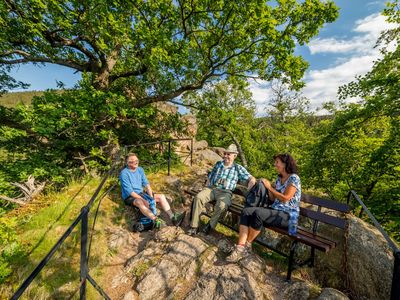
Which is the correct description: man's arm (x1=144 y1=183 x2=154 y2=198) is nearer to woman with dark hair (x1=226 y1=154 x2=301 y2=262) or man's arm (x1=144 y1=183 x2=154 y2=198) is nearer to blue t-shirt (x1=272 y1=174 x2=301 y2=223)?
woman with dark hair (x1=226 y1=154 x2=301 y2=262)

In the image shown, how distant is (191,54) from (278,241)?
7256 mm

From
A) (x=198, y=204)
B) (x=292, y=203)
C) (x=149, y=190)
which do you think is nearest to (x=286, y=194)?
(x=292, y=203)

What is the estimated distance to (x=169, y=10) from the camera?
6.24 m

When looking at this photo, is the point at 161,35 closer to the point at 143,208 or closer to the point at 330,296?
the point at 143,208

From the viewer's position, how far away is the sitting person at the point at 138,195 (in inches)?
165

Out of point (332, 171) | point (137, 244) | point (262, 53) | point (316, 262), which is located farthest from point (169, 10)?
point (332, 171)

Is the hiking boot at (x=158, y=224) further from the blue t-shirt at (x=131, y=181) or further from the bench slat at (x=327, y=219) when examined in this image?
the bench slat at (x=327, y=219)

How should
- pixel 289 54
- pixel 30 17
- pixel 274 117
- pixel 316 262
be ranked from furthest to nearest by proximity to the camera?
pixel 274 117, pixel 289 54, pixel 30 17, pixel 316 262

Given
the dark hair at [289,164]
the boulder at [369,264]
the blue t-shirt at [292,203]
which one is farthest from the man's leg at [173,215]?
the boulder at [369,264]

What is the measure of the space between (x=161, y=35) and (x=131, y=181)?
4124 mm

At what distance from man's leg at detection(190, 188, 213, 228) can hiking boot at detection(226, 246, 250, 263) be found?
2.89 ft

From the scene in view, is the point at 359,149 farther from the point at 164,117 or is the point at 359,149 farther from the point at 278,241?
the point at 164,117

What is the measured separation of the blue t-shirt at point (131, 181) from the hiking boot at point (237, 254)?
2.34 m

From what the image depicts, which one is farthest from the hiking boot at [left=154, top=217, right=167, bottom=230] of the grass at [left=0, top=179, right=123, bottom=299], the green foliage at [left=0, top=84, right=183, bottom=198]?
the green foliage at [left=0, top=84, right=183, bottom=198]
